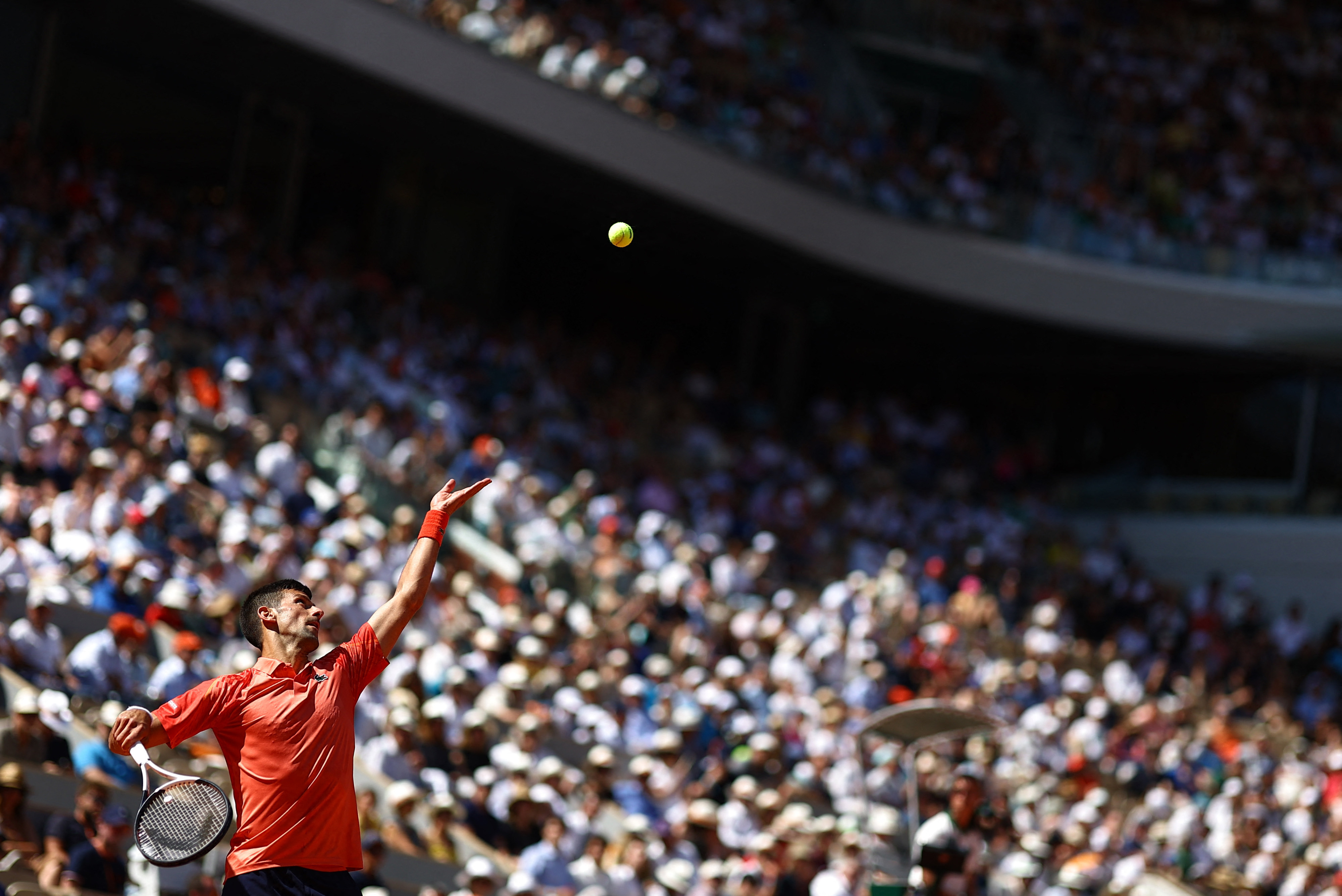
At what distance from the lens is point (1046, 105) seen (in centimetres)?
2677

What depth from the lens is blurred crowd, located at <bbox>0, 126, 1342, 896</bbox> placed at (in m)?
11.1

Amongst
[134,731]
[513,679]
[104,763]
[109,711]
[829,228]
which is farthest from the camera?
[829,228]

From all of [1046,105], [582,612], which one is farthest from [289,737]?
[1046,105]

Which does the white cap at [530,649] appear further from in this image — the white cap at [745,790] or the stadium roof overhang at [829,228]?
the stadium roof overhang at [829,228]

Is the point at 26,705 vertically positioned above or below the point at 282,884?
below

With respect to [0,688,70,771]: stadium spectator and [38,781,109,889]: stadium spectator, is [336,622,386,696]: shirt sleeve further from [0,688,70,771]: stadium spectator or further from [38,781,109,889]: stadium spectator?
[0,688,70,771]: stadium spectator

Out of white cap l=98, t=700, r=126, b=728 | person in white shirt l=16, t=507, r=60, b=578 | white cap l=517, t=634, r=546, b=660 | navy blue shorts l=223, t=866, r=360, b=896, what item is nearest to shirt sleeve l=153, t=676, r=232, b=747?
navy blue shorts l=223, t=866, r=360, b=896

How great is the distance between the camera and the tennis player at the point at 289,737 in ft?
16.9

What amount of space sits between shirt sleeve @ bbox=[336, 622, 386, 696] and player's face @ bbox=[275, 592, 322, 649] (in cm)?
16

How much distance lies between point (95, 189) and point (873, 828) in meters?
11.5

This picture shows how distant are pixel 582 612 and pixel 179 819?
1070cm

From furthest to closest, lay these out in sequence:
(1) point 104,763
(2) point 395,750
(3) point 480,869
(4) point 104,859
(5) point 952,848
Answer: (2) point 395,750, (3) point 480,869, (1) point 104,763, (5) point 952,848, (4) point 104,859

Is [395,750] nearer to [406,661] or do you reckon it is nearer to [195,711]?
[406,661]

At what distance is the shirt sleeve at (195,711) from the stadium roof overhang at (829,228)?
50.7ft
